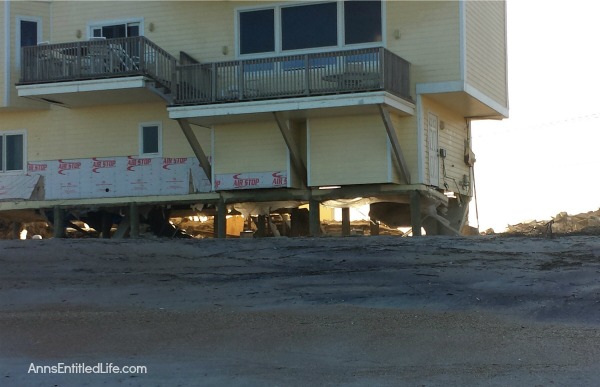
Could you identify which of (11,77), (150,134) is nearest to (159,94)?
(150,134)

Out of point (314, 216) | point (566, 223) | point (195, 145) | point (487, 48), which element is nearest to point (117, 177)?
point (195, 145)

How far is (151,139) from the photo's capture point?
81.0ft

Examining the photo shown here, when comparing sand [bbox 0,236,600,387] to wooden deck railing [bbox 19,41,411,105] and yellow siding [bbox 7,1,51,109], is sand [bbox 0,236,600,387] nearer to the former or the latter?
wooden deck railing [bbox 19,41,411,105]

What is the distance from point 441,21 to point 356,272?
1039 centimetres

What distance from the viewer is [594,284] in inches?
476

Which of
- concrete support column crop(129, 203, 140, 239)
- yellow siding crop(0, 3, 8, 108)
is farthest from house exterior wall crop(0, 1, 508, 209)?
concrete support column crop(129, 203, 140, 239)

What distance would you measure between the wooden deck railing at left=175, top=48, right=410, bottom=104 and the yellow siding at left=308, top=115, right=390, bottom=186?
130cm

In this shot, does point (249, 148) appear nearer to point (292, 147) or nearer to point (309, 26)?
point (292, 147)

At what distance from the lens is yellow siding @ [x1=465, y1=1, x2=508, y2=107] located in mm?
22281

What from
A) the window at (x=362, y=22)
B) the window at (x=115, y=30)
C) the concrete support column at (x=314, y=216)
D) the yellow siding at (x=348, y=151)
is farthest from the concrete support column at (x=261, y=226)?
the window at (x=115, y=30)

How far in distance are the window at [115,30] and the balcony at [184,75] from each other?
6.61 feet

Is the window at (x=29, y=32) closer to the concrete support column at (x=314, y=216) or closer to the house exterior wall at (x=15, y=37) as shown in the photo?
the house exterior wall at (x=15, y=37)

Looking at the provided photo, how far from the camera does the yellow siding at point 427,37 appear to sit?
21.7 m

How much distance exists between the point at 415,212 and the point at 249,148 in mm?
4941
